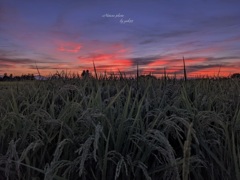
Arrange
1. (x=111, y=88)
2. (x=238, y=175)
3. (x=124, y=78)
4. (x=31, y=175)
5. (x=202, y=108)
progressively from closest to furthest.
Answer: (x=238, y=175) < (x=31, y=175) < (x=202, y=108) < (x=111, y=88) < (x=124, y=78)

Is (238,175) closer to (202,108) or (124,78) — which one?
(202,108)

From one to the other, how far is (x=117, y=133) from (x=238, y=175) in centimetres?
98

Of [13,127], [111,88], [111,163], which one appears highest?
[111,88]

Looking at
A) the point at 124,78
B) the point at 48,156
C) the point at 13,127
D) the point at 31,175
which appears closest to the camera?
the point at 31,175

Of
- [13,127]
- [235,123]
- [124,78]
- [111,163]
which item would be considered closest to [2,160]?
[13,127]

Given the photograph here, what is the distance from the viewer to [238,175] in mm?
2010

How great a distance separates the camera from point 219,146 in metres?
2.49

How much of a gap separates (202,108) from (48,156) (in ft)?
6.13

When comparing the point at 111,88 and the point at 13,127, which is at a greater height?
the point at 111,88

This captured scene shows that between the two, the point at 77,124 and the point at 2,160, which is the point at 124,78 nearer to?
the point at 77,124

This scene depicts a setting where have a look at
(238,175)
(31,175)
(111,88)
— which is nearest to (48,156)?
(31,175)

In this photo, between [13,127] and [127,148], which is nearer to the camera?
[127,148]

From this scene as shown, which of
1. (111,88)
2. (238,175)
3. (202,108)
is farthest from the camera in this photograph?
(111,88)

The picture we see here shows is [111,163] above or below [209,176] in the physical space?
above
